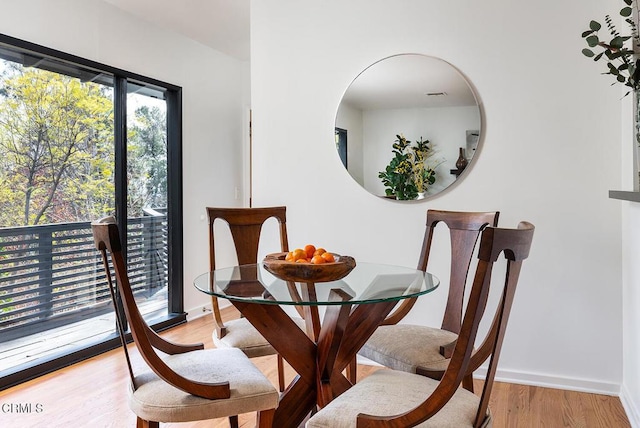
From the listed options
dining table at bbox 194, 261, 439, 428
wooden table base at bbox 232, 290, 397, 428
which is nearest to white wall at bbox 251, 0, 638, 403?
dining table at bbox 194, 261, 439, 428

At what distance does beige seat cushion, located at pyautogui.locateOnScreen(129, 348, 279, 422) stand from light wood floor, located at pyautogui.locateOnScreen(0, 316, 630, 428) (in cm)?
76

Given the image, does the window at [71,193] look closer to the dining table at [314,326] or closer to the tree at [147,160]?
the tree at [147,160]

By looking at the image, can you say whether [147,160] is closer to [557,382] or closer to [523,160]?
[523,160]

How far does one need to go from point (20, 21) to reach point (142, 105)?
3.65 ft

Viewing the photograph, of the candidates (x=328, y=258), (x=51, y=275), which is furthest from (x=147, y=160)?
(x=328, y=258)

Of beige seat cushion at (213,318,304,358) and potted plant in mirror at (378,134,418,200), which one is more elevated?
potted plant in mirror at (378,134,418,200)

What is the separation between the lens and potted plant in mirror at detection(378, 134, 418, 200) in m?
2.92

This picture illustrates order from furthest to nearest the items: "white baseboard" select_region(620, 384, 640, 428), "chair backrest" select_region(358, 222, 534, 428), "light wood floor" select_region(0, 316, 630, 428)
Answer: "light wood floor" select_region(0, 316, 630, 428) → "white baseboard" select_region(620, 384, 640, 428) → "chair backrest" select_region(358, 222, 534, 428)

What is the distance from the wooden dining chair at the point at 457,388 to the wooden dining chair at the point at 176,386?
28 centimetres

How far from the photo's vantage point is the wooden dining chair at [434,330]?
1.86 meters

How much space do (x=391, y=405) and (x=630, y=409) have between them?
1.66 meters

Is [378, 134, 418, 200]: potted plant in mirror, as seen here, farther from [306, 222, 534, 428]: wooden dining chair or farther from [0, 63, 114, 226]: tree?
[0, 63, 114, 226]: tree

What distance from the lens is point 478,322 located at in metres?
1.22

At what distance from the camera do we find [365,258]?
3.04 m
